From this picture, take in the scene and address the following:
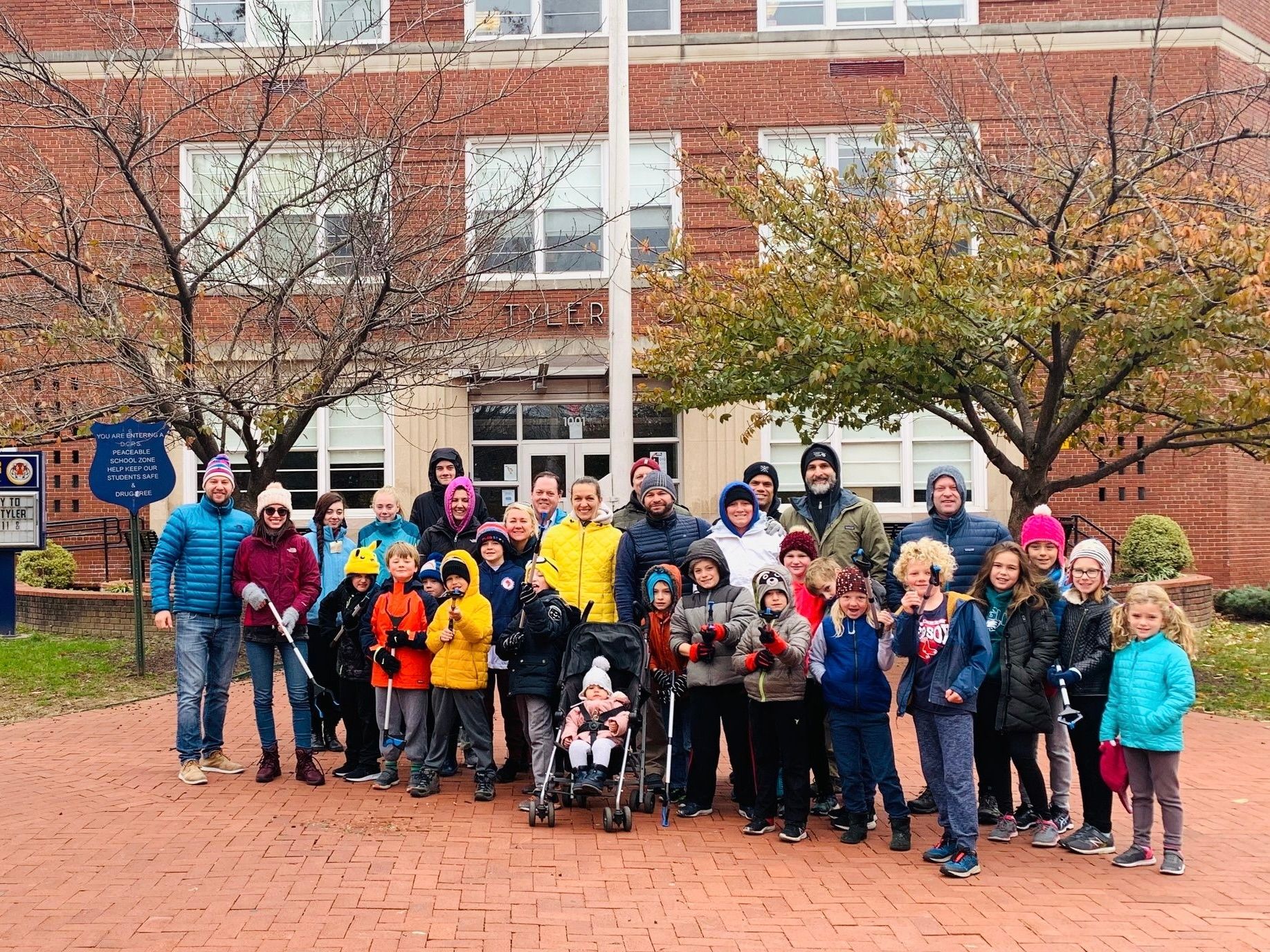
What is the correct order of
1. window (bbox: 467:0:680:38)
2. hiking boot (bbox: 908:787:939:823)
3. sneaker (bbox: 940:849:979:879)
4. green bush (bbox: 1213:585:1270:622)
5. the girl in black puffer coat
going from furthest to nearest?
window (bbox: 467:0:680:38) → green bush (bbox: 1213:585:1270:622) → hiking boot (bbox: 908:787:939:823) → the girl in black puffer coat → sneaker (bbox: 940:849:979:879)

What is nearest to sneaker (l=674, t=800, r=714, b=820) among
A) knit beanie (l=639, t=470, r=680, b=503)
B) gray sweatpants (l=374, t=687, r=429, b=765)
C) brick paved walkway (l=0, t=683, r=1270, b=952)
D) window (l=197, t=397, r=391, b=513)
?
brick paved walkway (l=0, t=683, r=1270, b=952)

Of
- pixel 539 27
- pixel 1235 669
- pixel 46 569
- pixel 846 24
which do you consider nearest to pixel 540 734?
pixel 1235 669

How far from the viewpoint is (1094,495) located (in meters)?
18.3

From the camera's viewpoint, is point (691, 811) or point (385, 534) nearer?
point (691, 811)

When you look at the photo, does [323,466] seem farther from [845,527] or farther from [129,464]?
[845,527]

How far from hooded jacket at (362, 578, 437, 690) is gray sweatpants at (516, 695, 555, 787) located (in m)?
0.72

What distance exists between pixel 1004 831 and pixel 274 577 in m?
4.78

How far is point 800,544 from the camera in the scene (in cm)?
758

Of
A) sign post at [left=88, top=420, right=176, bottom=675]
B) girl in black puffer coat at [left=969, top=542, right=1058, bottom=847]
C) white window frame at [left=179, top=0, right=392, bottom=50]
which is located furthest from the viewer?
white window frame at [left=179, top=0, right=392, bottom=50]

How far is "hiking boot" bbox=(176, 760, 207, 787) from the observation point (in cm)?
809

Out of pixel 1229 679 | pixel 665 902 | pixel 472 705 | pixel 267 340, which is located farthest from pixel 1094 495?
pixel 665 902

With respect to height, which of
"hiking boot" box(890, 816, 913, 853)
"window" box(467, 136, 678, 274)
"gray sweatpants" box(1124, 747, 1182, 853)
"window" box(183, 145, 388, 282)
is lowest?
"hiking boot" box(890, 816, 913, 853)

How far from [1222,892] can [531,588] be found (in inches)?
158

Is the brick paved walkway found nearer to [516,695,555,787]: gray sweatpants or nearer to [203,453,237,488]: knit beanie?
[516,695,555,787]: gray sweatpants
